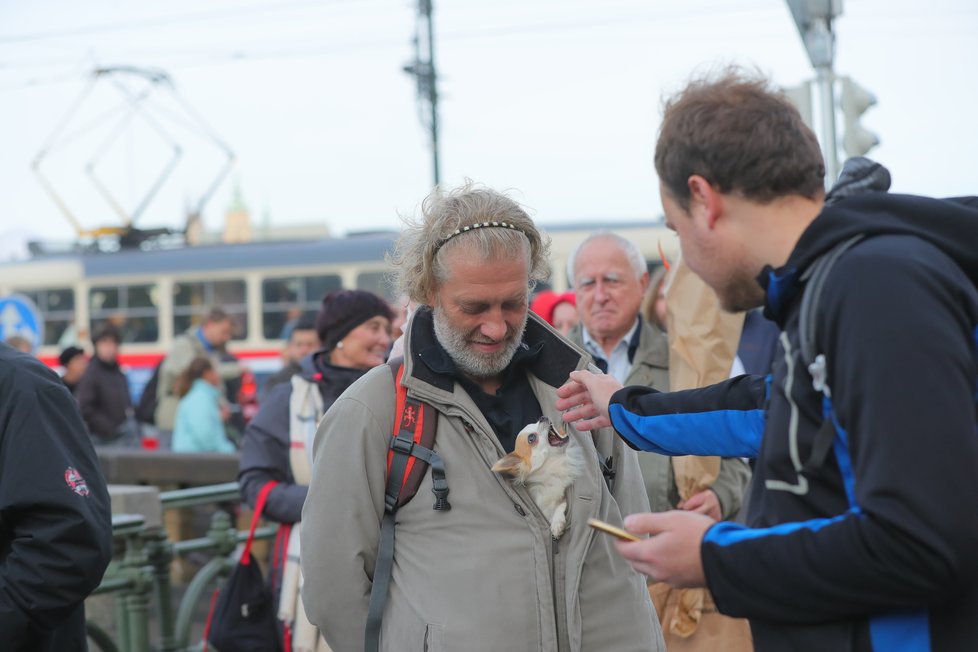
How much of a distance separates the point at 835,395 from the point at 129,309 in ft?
64.6

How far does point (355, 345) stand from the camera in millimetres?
5074

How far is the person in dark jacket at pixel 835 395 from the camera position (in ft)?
5.00

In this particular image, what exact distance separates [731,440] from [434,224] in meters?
1.05

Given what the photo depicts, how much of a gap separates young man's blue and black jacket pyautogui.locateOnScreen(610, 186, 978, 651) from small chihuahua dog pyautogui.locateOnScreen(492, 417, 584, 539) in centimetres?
89

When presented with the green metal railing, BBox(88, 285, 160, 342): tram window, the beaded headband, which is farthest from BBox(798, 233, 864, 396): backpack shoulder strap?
BBox(88, 285, 160, 342): tram window

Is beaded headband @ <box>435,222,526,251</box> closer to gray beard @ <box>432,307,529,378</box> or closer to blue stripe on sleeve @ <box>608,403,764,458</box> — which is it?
gray beard @ <box>432,307,529,378</box>

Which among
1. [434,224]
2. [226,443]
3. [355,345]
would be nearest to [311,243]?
[226,443]

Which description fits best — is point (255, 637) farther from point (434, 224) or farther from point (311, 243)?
point (311, 243)

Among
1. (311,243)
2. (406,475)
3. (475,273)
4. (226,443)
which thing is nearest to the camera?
(406,475)

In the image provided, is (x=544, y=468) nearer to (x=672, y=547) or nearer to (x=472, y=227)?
(x=472, y=227)

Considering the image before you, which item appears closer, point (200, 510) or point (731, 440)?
point (731, 440)

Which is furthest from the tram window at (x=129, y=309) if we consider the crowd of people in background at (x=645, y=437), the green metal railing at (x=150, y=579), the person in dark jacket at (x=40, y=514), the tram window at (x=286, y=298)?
the person in dark jacket at (x=40, y=514)

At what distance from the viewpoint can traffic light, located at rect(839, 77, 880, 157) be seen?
24.6 ft

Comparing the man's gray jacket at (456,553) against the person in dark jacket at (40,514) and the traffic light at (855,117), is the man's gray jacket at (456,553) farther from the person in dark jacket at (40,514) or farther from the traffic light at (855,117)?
the traffic light at (855,117)
